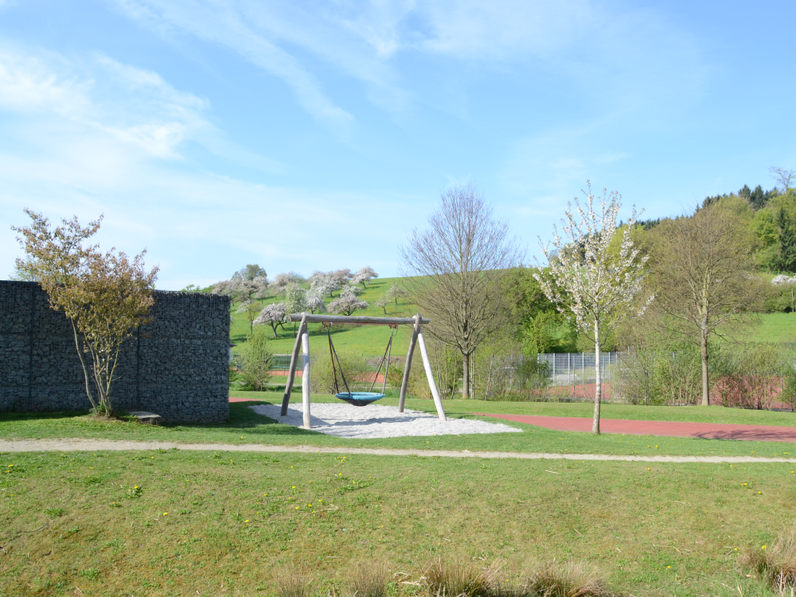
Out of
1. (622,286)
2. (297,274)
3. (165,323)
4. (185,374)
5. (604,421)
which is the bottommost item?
(604,421)

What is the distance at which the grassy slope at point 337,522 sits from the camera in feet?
18.0

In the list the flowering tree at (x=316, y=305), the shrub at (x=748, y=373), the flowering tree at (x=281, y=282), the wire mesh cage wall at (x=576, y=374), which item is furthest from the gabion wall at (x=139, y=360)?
the flowering tree at (x=281, y=282)

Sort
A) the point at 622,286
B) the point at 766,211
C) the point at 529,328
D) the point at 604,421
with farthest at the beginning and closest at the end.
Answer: the point at 766,211
the point at 529,328
the point at 604,421
the point at 622,286

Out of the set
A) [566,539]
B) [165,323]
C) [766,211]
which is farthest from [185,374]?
[766,211]

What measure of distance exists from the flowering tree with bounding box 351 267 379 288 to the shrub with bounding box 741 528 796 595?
103895 mm

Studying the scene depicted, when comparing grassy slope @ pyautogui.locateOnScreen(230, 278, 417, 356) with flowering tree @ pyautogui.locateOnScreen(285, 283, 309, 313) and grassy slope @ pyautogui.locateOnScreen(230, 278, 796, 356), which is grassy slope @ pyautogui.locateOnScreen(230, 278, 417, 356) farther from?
flowering tree @ pyautogui.locateOnScreen(285, 283, 309, 313)

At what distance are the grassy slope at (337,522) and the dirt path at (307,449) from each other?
132 centimetres

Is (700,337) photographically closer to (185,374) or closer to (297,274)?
(185,374)

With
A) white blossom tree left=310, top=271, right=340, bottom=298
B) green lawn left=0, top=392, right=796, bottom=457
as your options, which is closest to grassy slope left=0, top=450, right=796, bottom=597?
green lawn left=0, top=392, right=796, bottom=457

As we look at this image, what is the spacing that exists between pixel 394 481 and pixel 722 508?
429cm

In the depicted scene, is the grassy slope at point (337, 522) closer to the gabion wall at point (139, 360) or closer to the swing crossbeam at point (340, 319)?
the gabion wall at point (139, 360)

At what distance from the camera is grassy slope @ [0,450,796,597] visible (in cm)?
548

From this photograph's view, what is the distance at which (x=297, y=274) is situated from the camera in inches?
4407

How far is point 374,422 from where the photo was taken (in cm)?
1655
